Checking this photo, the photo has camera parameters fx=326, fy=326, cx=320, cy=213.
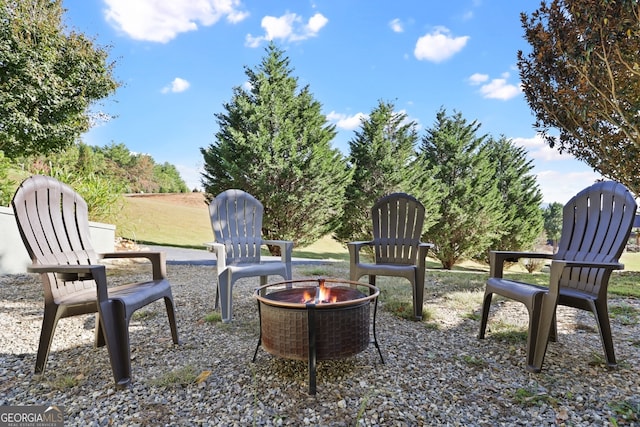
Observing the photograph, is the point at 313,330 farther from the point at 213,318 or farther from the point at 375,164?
the point at 375,164

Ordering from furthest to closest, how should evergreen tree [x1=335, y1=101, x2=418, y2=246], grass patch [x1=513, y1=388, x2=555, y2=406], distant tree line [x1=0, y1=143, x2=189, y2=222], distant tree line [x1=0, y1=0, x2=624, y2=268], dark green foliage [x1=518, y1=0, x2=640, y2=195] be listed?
evergreen tree [x1=335, y1=101, x2=418, y2=246], distant tree line [x1=0, y1=143, x2=189, y2=222], distant tree line [x1=0, y1=0, x2=624, y2=268], dark green foliage [x1=518, y1=0, x2=640, y2=195], grass patch [x1=513, y1=388, x2=555, y2=406]

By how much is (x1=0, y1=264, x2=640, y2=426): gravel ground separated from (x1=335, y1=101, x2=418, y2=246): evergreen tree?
6.32m

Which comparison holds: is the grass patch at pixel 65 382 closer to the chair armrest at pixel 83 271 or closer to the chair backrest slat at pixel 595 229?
the chair armrest at pixel 83 271

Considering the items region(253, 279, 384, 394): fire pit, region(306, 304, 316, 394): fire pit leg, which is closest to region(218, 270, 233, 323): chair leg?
region(253, 279, 384, 394): fire pit

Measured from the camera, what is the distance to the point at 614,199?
2145mm

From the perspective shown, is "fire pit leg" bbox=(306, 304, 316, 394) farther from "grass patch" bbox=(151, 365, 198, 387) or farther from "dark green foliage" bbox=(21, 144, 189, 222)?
"dark green foliage" bbox=(21, 144, 189, 222)

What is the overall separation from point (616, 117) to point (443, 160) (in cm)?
546

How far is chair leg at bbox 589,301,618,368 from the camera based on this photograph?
1903mm

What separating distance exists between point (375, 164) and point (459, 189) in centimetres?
290

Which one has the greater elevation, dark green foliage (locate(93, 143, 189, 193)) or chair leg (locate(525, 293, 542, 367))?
dark green foliage (locate(93, 143, 189, 193))

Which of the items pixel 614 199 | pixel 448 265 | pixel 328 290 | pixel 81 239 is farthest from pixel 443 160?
pixel 81 239

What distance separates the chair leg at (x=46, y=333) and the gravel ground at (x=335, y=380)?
65 millimetres

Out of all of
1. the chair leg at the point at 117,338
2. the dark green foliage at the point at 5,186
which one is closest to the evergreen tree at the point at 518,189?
the chair leg at the point at 117,338

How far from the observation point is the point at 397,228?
3.32m
